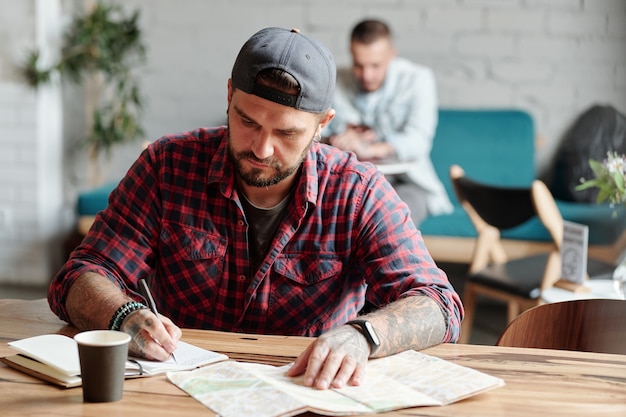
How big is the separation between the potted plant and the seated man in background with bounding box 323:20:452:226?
119 centimetres

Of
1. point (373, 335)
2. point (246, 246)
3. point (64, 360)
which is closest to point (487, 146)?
point (246, 246)

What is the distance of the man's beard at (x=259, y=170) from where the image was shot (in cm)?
178

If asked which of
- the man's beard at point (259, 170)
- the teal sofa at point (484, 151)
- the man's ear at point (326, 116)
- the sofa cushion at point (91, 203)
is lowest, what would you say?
the sofa cushion at point (91, 203)

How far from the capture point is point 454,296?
1.75 meters

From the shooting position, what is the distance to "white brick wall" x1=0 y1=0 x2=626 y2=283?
15.0ft

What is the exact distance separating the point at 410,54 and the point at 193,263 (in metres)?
3.08

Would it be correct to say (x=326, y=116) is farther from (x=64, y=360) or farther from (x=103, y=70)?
(x=103, y=70)

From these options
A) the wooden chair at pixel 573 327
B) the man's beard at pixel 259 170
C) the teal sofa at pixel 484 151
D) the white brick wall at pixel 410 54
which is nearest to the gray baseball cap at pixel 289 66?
the man's beard at pixel 259 170

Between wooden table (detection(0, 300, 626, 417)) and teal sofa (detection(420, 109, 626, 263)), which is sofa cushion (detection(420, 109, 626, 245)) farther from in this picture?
wooden table (detection(0, 300, 626, 417))

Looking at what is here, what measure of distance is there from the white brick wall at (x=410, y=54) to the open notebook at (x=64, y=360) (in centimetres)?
331

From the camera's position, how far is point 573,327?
65.8 inches

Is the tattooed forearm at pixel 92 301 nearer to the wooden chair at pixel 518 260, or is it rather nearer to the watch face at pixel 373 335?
the watch face at pixel 373 335

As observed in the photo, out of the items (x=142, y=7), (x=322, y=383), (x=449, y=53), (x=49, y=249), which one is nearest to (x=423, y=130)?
(x=449, y=53)

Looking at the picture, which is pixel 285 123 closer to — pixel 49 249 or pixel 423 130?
pixel 423 130
